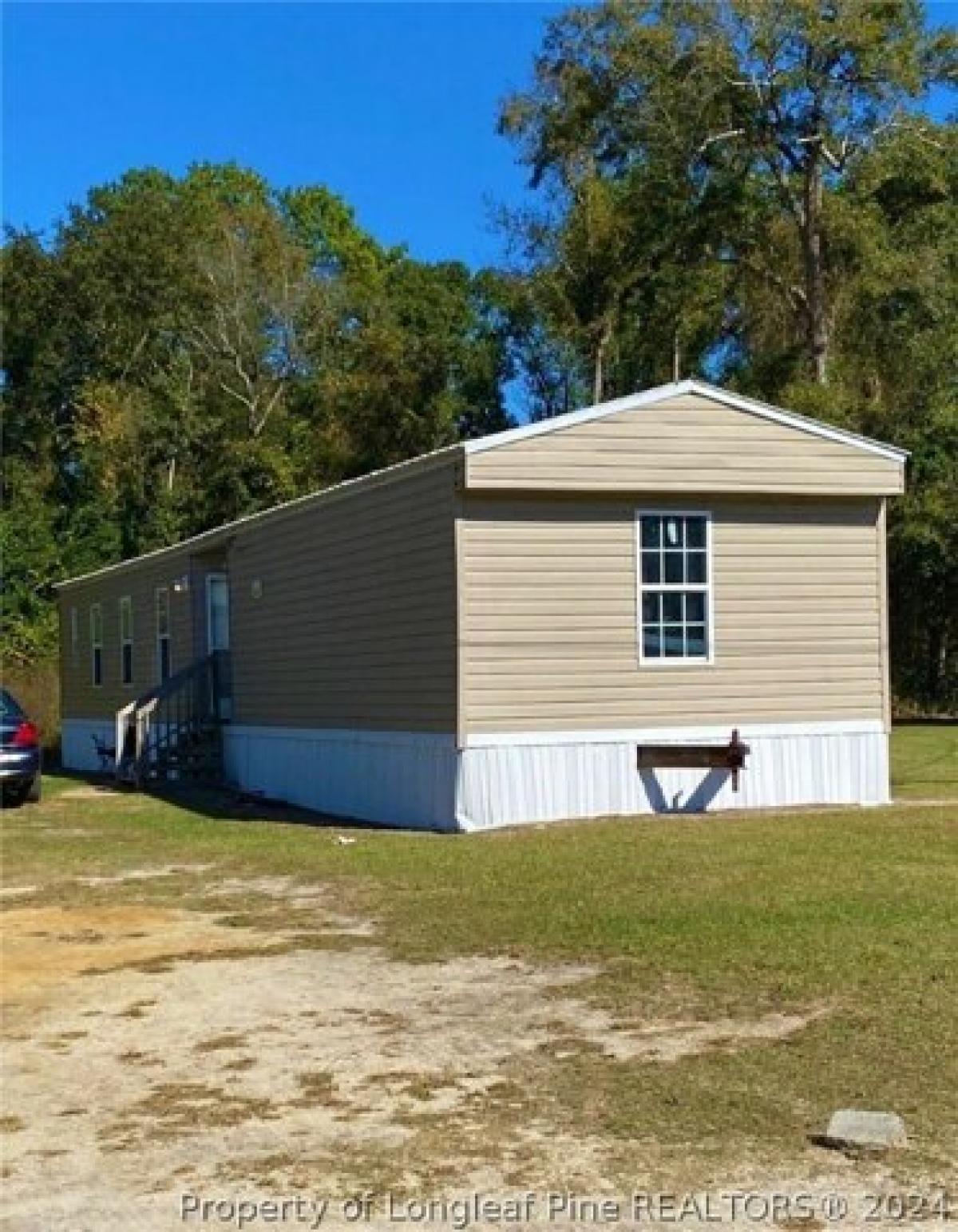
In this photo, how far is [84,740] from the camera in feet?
87.8

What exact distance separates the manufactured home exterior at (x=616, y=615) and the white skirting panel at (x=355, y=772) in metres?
0.04

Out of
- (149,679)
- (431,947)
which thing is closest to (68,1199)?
(431,947)

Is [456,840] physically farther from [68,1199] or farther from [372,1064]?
[68,1199]

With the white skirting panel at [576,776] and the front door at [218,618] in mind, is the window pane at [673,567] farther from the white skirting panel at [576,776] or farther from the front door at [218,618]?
the front door at [218,618]

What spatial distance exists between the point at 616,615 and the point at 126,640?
39.7 feet

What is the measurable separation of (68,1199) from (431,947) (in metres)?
3.81

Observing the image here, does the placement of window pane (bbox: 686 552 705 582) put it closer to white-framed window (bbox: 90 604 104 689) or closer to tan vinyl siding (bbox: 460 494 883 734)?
tan vinyl siding (bbox: 460 494 883 734)

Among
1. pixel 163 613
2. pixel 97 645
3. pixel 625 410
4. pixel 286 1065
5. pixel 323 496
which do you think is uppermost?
pixel 625 410

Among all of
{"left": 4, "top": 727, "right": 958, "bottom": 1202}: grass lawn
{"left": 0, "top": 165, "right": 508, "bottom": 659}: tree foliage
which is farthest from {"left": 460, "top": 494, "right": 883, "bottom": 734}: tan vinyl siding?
{"left": 0, "top": 165, "right": 508, "bottom": 659}: tree foliage

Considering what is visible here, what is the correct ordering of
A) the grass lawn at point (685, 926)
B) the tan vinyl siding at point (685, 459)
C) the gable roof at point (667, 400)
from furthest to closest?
1. the tan vinyl siding at point (685, 459)
2. the gable roof at point (667, 400)
3. the grass lawn at point (685, 926)

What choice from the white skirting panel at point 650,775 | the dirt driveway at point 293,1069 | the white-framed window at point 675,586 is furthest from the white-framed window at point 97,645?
the dirt driveway at point 293,1069

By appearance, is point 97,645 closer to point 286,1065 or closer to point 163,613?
point 163,613

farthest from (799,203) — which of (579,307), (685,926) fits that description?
(685,926)

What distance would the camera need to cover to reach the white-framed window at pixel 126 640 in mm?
24234
